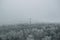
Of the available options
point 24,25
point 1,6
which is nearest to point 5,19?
point 1,6

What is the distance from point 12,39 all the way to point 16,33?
0.21m

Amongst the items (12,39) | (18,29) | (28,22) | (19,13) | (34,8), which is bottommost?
(12,39)

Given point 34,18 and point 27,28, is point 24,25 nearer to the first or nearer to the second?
point 27,28

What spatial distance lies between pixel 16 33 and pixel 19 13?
0.64 m

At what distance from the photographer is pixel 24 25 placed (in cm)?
252

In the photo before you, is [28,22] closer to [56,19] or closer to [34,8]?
[34,8]

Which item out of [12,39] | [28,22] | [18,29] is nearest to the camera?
[12,39]

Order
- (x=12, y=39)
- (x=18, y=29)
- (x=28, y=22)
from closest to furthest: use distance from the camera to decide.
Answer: (x=12, y=39), (x=18, y=29), (x=28, y=22)

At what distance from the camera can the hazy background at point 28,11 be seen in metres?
2.51

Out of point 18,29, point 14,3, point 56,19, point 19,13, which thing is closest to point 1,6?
point 14,3

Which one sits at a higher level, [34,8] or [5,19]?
[34,8]

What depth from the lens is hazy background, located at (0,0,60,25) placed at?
98.8 inches

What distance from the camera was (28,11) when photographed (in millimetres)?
2662

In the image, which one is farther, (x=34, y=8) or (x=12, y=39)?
(x=34, y=8)
